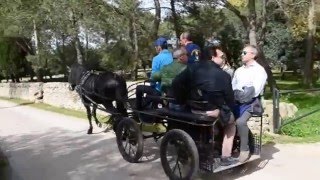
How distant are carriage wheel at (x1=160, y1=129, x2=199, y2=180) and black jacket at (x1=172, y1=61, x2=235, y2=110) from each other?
1.70 ft

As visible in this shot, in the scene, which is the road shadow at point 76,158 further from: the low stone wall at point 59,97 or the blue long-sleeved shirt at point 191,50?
the low stone wall at point 59,97

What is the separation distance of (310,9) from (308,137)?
12.8m

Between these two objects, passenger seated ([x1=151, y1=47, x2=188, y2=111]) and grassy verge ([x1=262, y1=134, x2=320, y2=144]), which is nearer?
passenger seated ([x1=151, y1=47, x2=188, y2=111])

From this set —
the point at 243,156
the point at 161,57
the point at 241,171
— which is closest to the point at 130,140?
the point at 161,57

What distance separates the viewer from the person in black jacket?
20.6ft

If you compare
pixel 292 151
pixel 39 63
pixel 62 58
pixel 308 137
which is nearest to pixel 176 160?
pixel 292 151

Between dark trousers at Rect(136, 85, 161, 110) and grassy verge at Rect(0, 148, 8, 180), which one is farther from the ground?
dark trousers at Rect(136, 85, 161, 110)

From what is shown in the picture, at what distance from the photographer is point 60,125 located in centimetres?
1391

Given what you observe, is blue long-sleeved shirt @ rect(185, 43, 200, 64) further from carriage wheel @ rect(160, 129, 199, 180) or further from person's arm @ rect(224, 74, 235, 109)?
carriage wheel @ rect(160, 129, 199, 180)

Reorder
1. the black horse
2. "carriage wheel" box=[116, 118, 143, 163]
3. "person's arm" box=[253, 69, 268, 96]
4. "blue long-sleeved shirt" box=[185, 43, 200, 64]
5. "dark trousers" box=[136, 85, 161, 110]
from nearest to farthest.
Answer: "person's arm" box=[253, 69, 268, 96]
"blue long-sleeved shirt" box=[185, 43, 200, 64]
"carriage wheel" box=[116, 118, 143, 163]
"dark trousers" box=[136, 85, 161, 110]
the black horse

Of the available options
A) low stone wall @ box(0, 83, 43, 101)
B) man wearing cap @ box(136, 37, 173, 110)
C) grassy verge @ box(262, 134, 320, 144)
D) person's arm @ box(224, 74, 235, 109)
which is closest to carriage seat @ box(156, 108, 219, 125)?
person's arm @ box(224, 74, 235, 109)

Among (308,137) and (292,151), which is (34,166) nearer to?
(292,151)

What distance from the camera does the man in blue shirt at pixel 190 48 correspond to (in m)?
7.22

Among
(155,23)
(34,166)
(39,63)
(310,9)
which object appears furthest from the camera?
(39,63)
